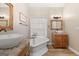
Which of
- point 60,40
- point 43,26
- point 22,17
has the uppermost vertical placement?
point 22,17

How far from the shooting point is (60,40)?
1904mm

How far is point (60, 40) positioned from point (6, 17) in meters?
0.79

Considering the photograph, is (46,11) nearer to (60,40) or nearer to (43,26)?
(43,26)

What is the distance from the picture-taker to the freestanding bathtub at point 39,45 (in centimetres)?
186

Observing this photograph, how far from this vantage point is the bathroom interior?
1807mm

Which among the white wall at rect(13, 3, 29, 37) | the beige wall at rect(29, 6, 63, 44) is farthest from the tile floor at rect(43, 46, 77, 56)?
the white wall at rect(13, 3, 29, 37)

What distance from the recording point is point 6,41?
61.7 inches

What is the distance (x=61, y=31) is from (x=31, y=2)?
549mm

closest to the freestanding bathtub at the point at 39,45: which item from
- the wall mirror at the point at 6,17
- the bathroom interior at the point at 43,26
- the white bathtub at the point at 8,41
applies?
the bathroom interior at the point at 43,26

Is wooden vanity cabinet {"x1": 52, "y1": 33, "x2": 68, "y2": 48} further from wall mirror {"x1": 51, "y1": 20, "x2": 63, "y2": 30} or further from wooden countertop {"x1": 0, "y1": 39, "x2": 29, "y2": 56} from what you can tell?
wooden countertop {"x1": 0, "y1": 39, "x2": 29, "y2": 56}

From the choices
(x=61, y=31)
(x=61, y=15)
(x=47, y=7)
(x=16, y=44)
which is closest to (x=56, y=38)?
(x=61, y=31)

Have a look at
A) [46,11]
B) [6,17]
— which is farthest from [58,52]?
[6,17]

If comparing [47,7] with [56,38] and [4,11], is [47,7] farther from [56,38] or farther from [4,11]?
[4,11]

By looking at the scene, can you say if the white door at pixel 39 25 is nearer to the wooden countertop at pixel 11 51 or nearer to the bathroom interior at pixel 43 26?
the bathroom interior at pixel 43 26
